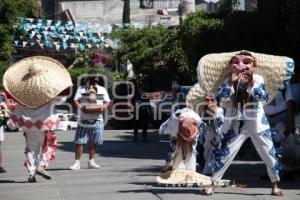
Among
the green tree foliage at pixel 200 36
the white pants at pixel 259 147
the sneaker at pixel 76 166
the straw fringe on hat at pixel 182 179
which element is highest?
the green tree foliage at pixel 200 36

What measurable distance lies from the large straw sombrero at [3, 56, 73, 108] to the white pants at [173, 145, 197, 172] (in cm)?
235

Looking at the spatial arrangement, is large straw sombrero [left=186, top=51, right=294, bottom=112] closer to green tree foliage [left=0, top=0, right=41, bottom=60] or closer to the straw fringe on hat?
the straw fringe on hat

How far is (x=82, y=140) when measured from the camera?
51.3ft

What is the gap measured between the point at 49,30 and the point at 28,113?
28462 millimetres

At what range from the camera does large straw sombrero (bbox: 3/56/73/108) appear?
44.8ft

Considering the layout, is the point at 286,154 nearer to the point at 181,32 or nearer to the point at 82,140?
the point at 82,140

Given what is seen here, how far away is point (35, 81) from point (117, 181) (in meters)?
2.13

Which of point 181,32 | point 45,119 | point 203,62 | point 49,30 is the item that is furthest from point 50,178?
point 49,30

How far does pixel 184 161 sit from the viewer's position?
12766mm

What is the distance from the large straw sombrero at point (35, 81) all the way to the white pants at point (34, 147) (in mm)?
473

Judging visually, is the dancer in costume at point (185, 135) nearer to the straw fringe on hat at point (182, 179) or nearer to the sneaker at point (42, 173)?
the straw fringe on hat at point (182, 179)

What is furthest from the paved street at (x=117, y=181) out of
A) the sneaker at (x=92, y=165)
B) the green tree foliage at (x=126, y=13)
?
the green tree foliage at (x=126, y=13)

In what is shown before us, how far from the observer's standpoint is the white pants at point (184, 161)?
1275 cm

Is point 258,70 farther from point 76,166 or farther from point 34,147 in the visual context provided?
point 76,166
